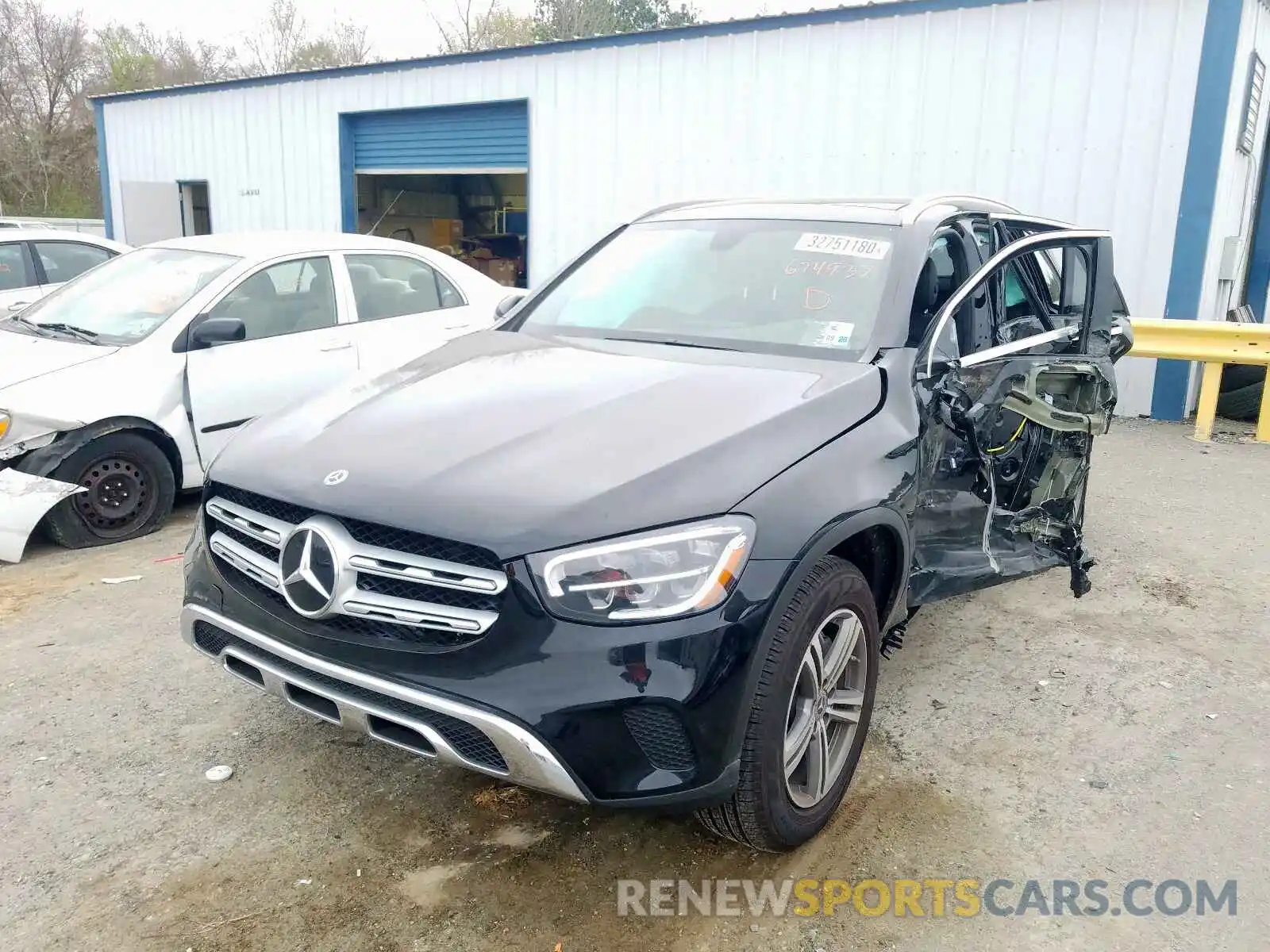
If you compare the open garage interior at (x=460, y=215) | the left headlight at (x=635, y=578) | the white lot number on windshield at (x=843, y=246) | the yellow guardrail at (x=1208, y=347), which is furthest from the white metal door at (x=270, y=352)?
the open garage interior at (x=460, y=215)

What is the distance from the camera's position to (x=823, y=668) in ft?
8.74

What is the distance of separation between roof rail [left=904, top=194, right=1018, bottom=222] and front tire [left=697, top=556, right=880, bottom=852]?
157 cm

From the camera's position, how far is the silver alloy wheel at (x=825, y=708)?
8.43 feet

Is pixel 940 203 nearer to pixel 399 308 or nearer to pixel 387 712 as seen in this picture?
pixel 387 712

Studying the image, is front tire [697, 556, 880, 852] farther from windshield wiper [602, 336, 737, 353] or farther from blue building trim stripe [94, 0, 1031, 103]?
blue building trim stripe [94, 0, 1031, 103]

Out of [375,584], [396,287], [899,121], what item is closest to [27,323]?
[396,287]

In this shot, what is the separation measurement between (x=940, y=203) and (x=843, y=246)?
0.53 metres

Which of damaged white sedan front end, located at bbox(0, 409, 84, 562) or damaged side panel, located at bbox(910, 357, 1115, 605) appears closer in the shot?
damaged side panel, located at bbox(910, 357, 1115, 605)

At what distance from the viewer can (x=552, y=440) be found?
257 centimetres

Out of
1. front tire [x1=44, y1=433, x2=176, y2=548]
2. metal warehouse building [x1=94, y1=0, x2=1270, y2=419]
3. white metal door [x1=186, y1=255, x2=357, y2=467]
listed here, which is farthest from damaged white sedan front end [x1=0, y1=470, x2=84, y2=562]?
metal warehouse building [x1=94, y1=0, x2=1270, y2=419]

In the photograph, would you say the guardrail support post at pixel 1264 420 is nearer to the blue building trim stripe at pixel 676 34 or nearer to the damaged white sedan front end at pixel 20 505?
the blue building trim stripe at pixel 676 34

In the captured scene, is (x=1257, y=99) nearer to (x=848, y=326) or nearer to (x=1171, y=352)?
(x=1171, y=352)

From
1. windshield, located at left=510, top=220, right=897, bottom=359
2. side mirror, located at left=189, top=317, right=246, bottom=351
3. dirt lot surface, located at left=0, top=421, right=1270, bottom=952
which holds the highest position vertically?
windshield, located at left=510, top=220, right=897, bottom=359

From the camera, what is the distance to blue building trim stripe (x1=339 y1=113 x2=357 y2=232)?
1484cm
